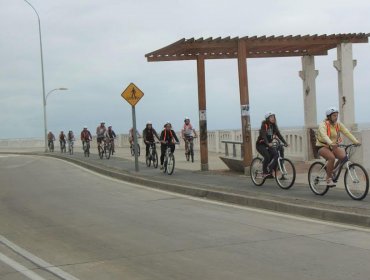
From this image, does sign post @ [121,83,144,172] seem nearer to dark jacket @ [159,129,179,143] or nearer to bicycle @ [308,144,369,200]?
dark jacket @ [159,129,179,143]

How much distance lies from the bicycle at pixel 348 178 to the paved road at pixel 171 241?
1.57 m

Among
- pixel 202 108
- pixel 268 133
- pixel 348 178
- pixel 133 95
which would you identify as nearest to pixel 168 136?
pixel 202 108

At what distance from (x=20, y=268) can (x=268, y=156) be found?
7.88 m

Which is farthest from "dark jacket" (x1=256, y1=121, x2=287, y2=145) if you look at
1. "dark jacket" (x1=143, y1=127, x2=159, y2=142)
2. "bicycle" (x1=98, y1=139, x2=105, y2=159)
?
"bicycle" (x1=98, y1=139, x2=105, y2=159)

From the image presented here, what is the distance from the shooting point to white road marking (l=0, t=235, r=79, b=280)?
619 centimetres

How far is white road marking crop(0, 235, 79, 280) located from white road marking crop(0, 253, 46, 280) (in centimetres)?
19

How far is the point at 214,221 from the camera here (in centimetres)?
958

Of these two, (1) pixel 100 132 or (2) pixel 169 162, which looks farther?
(1) pixel 100 132

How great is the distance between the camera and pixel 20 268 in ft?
21.6

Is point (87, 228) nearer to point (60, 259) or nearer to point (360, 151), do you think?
point (60, 259)

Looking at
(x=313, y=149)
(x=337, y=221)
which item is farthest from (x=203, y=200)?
(x=313, y=149)

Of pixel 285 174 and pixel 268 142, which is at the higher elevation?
pixel 268 142

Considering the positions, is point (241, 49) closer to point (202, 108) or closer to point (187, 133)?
point (202, 108)

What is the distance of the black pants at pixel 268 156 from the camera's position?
13.1m
